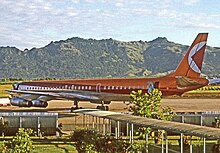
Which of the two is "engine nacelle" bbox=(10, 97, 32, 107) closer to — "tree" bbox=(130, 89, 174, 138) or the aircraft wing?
the aircraft wing

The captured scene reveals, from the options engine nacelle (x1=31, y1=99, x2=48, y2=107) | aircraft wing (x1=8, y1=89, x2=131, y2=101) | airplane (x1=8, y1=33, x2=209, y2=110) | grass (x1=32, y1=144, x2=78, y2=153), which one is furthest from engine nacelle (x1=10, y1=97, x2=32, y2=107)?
grass (x1=32, y1=144, x2=78, y2=153)

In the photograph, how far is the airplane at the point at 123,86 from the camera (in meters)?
58.2

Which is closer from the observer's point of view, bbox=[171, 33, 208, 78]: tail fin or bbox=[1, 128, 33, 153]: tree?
bbox=[1, 128, 33, 153]: tree

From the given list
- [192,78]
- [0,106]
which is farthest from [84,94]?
[0,106]

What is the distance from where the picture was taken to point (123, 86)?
59219 millimetres

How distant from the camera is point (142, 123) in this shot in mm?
21719

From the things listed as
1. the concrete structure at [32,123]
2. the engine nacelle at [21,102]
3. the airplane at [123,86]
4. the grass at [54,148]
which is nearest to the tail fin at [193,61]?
the airplane at [123,86]

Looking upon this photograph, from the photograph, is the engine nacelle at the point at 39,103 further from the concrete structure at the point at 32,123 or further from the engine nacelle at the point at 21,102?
the concrete structure at the point at 32,123

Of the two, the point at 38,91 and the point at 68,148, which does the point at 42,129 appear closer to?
the point at 68,148

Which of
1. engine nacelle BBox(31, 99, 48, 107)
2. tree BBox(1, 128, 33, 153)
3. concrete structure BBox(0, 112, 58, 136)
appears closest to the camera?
tree BBox(1, 128, 33, 153)

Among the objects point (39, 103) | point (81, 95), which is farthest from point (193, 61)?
point (39, 103)

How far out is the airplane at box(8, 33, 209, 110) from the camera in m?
58.2

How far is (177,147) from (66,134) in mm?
11324

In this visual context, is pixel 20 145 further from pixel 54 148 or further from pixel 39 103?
pixel 39 103
